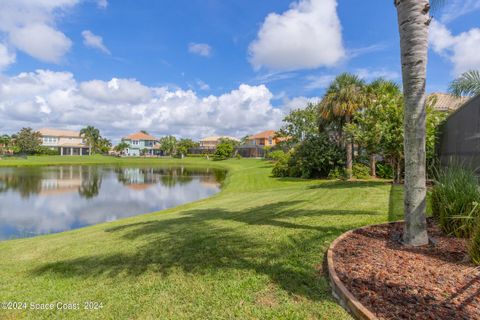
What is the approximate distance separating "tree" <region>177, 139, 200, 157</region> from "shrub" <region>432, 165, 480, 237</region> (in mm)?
74596

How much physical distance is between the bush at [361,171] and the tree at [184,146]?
6137 centimetres

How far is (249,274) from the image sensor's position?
3.84 metres

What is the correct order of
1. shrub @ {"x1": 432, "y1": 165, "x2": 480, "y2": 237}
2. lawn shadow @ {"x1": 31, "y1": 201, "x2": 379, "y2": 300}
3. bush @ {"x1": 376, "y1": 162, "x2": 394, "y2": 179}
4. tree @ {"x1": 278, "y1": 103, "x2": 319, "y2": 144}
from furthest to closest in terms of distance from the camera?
tree @ {"x1": 278, "y1": 103, "x2": 319, "y2": 144} < bush @ {"x1": 376, "y1": 162, "x2": 394, "y2": 179} < shrub @ {"x1": 432, "y1": 165, "x2": 480, "y2": 237} < lawn shadow @ {"x1": 31, "y1": 201, "x2": 379, "y2": 300}

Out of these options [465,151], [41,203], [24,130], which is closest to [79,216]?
[41,203]

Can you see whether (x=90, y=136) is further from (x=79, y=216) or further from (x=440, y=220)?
(x=440, y=220)

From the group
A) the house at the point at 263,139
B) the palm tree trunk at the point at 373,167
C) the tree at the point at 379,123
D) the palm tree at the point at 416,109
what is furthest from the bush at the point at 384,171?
the house at the point at 263,139

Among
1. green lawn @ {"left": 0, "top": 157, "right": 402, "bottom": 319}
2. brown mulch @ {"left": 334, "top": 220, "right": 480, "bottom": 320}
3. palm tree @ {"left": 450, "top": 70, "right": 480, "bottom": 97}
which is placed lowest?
green lawn @ {"left": 0, "top": 157, "right": 402, "bottom": 319}

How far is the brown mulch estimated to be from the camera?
8.79 ft

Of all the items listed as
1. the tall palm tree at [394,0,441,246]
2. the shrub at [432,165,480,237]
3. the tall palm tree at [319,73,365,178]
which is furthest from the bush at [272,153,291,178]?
the tall palm tree at [394,0,441,246]

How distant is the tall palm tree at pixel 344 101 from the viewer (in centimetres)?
1972

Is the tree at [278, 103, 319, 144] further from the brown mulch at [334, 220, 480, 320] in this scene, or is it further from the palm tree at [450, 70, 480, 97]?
the brown mulch at [334, 220, 480, 320]

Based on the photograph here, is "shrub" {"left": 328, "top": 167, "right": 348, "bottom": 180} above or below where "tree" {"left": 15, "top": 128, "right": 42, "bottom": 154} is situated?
below

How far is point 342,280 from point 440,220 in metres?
2.69

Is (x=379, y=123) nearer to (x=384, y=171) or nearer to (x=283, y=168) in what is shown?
(x=384, y=171)
